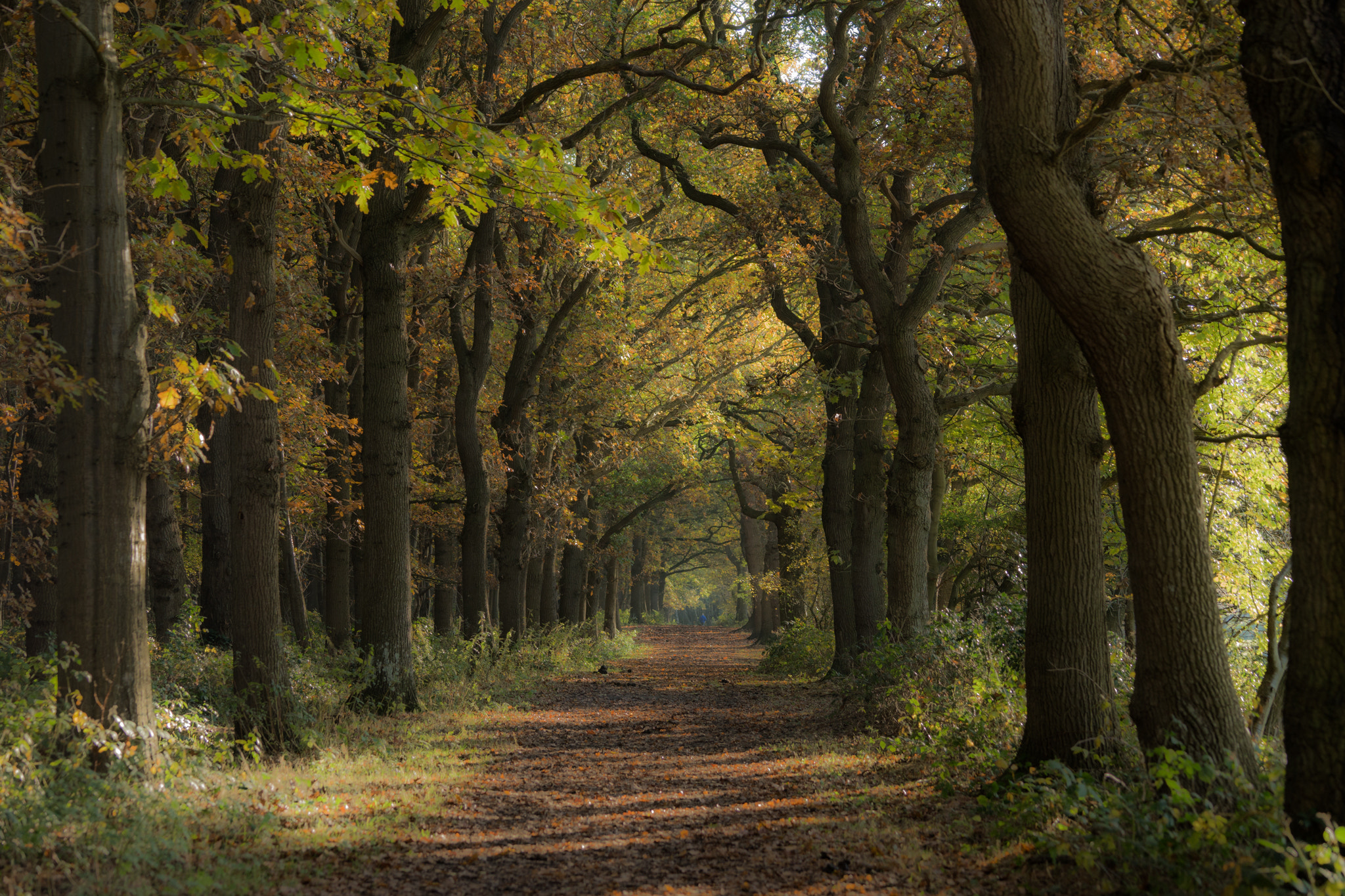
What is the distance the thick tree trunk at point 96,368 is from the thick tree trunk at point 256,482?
7.77 feet

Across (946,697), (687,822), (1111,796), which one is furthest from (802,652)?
(1111,796)

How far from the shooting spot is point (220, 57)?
686cm

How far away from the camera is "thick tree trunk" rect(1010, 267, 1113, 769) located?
283 inches

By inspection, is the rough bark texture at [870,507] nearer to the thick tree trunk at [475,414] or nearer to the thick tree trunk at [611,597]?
the thick tree trunk at [475,414]

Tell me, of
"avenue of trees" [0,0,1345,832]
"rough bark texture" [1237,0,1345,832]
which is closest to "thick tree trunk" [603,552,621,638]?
"avenue of trees" [0,0,1345,832]

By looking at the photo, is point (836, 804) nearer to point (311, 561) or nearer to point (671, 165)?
point (671, 165)

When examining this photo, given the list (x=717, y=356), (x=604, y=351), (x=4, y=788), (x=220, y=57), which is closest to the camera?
(x=4, y=788)

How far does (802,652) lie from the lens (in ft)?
76.1

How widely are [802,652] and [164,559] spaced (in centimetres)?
1441

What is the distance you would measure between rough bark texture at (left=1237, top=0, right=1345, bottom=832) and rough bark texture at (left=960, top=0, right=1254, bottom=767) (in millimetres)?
1539

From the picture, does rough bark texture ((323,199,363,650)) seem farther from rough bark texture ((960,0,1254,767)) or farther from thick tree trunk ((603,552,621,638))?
thick tree trunk ((603,552,621,638))

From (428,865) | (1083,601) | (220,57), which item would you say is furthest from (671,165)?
(428,865)

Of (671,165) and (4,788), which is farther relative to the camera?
(671,165)

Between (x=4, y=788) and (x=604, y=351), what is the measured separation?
55.6 ft
